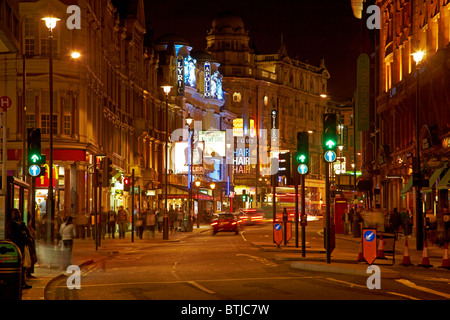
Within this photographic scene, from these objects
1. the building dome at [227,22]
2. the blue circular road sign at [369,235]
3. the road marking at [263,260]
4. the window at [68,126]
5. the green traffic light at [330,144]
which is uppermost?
the building dome at [227,22]

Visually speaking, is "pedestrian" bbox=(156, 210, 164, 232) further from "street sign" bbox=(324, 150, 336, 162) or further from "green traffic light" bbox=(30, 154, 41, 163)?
"street sign" bbox=(324, 150, 336, 162)

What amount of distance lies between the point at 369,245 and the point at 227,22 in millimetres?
110013

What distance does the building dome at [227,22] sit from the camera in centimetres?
13150

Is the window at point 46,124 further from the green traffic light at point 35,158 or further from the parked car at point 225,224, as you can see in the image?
the green traffic light at point 35,158

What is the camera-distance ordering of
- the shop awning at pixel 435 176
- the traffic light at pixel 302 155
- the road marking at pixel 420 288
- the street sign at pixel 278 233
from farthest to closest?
the shop awning at pixel 435 176 < the street sign at pixel 278 233 < the traffic light at pixel 302 155 < the road marking at pixel 420 288

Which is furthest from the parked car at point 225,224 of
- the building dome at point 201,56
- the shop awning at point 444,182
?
the building dome at point 201,56

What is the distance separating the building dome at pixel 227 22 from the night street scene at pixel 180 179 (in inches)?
888

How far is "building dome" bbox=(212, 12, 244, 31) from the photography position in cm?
13150

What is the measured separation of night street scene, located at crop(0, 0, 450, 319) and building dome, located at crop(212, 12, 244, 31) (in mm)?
22551

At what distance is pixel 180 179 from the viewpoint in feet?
279

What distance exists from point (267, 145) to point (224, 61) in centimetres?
1536

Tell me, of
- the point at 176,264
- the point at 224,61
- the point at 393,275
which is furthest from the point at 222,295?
the point at 224,61

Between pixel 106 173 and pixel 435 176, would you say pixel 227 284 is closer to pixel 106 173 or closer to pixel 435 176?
pixel 106 173
